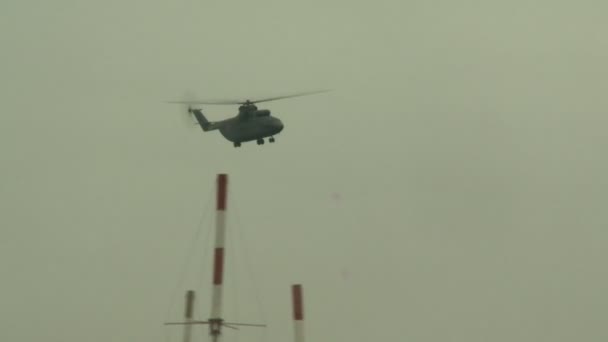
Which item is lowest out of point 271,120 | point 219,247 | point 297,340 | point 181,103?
point 297,340

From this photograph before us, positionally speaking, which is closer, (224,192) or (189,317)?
(224,192)

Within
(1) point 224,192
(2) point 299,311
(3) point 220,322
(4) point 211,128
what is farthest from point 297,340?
(4) point 211,128

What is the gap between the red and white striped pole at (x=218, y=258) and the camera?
43.2ft

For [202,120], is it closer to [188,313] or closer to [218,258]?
[218,258]

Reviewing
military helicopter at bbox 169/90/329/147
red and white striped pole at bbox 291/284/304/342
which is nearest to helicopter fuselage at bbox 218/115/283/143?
military helicopter at bbox 169/90/329/147

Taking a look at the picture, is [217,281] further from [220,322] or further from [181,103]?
[181,103]

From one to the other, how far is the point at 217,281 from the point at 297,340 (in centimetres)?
189

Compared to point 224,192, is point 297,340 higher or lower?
lower

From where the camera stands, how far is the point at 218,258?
43.8 feet

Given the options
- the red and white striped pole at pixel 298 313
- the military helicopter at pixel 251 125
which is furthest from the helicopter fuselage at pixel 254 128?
the red and white striped pole at pixel 298 313

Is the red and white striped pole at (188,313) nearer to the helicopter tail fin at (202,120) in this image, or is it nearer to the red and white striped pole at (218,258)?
the red and white striped pole at (218,258)

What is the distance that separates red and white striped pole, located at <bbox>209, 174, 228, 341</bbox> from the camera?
13.2 metres

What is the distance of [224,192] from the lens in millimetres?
13445

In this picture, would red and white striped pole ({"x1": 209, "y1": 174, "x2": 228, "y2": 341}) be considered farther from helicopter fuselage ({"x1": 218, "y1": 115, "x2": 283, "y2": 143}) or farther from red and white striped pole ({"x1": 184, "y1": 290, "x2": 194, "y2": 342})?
red and white striped pole ({"x1": 184, "y1": 290, "x2": 194, "y2": 342})
